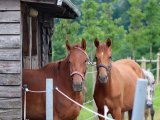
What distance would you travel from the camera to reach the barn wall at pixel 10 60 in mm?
7176

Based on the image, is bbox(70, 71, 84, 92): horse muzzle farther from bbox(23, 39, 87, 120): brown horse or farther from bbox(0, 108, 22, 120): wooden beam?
bbox(0, 108, 22, 120): wooden beam

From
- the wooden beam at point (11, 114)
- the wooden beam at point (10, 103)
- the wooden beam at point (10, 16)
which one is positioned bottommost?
the wooden beam at point (11, 114)

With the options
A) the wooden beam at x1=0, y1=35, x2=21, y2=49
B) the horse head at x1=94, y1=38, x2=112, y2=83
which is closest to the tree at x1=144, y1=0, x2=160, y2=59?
the horse head at x1=94, y1=38, x2=112, y2=83

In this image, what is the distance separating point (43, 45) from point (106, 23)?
1637 centimetres

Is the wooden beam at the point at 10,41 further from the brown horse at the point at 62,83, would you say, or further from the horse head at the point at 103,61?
the horse head at the point at 103,61

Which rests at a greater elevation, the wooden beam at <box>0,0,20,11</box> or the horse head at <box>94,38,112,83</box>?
the wooden beam at <box>0,0,20,11</box>

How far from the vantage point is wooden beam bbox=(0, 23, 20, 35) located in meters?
7.17

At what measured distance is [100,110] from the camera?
849 cm

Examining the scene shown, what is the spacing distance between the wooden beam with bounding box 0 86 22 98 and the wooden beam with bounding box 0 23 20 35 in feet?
2.83

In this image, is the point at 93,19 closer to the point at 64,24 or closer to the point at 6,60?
the point at 64,24

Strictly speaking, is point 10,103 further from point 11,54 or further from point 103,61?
point 103,61

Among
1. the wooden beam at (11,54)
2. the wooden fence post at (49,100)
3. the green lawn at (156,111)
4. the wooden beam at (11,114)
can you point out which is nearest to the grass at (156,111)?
the green lawn at (156,111)

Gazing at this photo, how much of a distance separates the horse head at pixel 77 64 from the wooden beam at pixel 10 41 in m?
0.89

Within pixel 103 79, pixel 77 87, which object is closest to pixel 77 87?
pixel 77 87
